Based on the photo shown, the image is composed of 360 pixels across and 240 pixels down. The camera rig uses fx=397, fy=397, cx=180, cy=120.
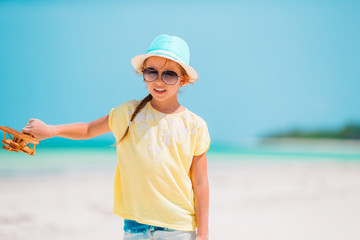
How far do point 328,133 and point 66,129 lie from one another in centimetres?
1590

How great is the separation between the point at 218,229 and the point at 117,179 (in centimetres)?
192

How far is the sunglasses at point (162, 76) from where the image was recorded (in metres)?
1.55

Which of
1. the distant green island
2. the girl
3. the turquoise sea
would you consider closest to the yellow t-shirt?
the girl

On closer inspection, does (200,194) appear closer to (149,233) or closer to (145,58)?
(149,233)

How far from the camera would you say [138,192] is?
59.4 inches

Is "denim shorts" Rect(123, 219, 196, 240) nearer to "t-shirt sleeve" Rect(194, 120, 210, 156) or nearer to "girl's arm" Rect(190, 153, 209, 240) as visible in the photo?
"girl's arm" Rect(190, 153, 209, 240)

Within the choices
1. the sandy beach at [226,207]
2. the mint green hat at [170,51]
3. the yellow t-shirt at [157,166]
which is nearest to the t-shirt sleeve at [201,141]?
the yellow t-shirt at [157,166]

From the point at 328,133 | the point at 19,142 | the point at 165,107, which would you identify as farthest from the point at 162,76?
the point at 328,133

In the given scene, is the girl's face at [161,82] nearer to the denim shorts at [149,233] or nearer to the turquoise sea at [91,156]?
the turquoise sea at [91,156]

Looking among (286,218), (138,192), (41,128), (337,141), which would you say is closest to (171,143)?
(138,192)

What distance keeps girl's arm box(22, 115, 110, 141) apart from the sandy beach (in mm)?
1645

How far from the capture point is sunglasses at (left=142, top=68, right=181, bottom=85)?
5.10 ft

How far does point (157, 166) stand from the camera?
4.95ft

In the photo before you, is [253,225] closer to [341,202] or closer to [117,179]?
[341,202]
